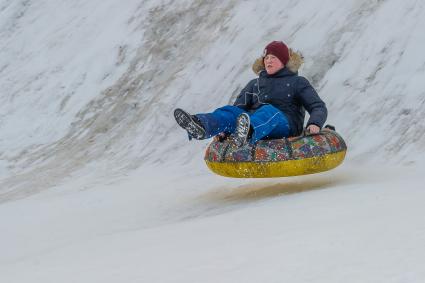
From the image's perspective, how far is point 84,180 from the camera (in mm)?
8164

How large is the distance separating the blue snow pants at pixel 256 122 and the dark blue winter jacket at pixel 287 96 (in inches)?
11.9

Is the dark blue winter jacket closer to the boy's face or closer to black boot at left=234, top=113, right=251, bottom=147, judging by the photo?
the boy's face

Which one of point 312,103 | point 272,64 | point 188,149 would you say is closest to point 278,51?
point 272,64

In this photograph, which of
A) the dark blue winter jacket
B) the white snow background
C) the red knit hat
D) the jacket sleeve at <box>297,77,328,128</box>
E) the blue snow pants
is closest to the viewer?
the white snow background

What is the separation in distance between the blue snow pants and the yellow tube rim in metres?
0.26

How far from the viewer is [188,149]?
8453 millimetres

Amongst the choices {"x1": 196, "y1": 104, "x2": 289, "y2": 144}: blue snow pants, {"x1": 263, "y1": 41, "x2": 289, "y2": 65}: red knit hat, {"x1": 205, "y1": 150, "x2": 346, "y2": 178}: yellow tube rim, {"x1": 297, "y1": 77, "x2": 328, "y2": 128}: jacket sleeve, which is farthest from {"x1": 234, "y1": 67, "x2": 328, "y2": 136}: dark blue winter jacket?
{"x1": 205, "y1": 150, "x2": 346, "y2": 178}: yellow tube rim

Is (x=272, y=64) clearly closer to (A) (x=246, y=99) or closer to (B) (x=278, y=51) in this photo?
(B) (x=278, y=51)

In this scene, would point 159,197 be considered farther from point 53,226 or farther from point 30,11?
point 30,11

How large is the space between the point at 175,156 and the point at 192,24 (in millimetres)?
3761

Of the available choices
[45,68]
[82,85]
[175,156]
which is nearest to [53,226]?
[175,156]

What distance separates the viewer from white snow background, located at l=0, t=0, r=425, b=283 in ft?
10.4

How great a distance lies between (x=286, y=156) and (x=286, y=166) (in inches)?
3.9

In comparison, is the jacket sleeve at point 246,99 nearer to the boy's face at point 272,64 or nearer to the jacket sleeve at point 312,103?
the boy's face at point 272,64
